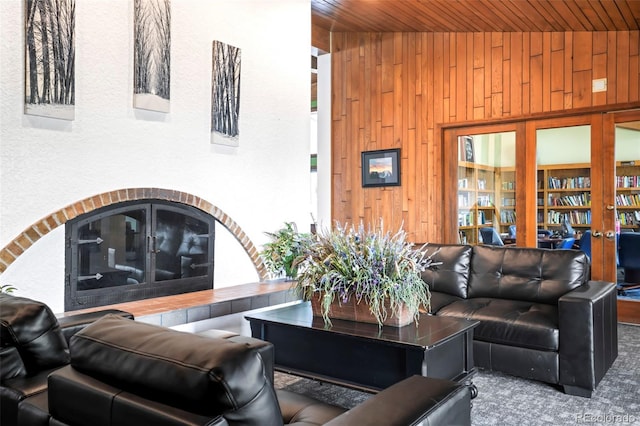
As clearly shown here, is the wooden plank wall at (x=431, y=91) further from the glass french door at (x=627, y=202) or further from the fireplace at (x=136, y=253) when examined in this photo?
the fireplace at (x=136, y=253)

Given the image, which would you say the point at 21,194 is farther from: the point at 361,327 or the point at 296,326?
the point at 361,327

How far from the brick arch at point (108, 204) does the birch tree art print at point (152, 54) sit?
670 millimetres

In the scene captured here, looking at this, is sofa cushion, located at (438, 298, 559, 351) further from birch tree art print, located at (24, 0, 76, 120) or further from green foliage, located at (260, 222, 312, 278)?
birch tree art print, located at (24, 0, 76, 120)

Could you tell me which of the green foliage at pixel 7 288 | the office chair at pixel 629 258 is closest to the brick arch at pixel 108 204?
the green foliage at pixel 7 288

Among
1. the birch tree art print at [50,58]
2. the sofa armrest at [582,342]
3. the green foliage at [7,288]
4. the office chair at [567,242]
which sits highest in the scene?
the birch tree art print at [50,58]

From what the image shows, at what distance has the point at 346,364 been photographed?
2.67 m

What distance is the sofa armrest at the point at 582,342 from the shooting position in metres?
2.95

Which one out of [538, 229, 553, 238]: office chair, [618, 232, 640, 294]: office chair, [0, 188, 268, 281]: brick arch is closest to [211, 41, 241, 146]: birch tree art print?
[0, 188, 268, 281]: brick arch

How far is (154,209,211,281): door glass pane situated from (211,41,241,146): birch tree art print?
0.76 metres

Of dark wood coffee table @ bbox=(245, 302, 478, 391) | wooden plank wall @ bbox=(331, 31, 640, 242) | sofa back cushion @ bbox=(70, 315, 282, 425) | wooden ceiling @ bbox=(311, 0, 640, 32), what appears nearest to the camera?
sofa back cushion @ bbox=(70, 315, 282, 425)

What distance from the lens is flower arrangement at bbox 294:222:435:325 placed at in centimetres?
263

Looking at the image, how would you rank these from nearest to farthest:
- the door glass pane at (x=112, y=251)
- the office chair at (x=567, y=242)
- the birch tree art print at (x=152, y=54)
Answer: the door glass pane at (x=112, y=251)
the birch tree art print at (x=152, y=54)
the office chair at (x=567, y=242)

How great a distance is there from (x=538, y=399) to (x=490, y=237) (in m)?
3.02

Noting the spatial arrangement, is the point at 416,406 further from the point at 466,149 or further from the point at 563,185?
the point at 466,149
